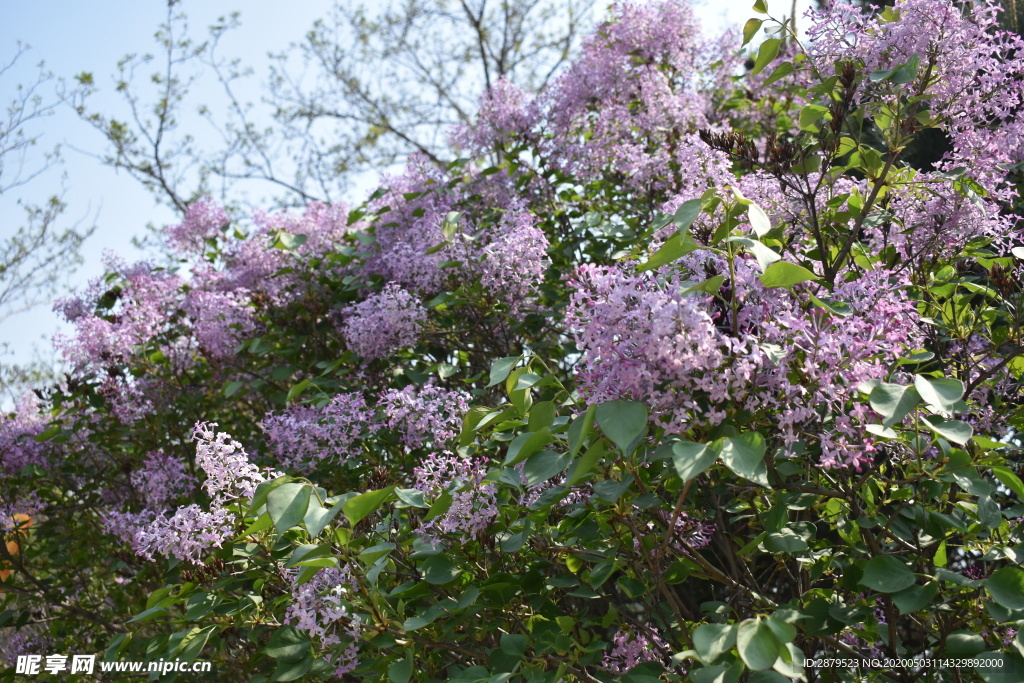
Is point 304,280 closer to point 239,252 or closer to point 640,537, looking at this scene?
point 239,252

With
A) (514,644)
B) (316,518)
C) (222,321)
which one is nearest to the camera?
(316,518)

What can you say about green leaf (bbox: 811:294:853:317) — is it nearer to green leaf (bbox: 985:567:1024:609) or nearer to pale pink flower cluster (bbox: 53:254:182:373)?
green leaf (bbox: 985:567:1024:609)

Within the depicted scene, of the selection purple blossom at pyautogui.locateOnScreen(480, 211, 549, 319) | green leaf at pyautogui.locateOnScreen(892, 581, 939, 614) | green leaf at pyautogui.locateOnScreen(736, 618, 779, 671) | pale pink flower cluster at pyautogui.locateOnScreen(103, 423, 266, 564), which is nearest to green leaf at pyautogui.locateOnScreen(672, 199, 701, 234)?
green leaf at pyautogui.locateOnScreen(736, 618, 779, 671)

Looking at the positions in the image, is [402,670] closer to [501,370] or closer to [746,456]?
[501,370]

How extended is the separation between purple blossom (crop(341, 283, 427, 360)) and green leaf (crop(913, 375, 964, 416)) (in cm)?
233

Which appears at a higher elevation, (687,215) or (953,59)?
(953,59)

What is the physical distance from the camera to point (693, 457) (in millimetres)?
1225

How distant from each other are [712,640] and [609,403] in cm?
40

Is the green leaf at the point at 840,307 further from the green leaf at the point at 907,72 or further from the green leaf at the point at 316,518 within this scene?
the green leaf at the point at 316,518

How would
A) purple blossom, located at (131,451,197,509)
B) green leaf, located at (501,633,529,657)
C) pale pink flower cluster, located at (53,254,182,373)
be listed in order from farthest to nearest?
pale pink flower cluster, located at (53,254,182,373) → purple blossom, located at (131,451,197,509) → green leaf, located at (501,633,529,657)

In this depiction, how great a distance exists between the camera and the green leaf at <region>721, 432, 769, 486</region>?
122 cm

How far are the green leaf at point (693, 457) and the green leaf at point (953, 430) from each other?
384 mm

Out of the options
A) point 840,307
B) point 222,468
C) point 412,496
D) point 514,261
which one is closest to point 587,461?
point 840,307

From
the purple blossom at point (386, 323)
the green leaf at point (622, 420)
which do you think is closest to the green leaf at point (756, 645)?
the green leaf at point (622, 420)
